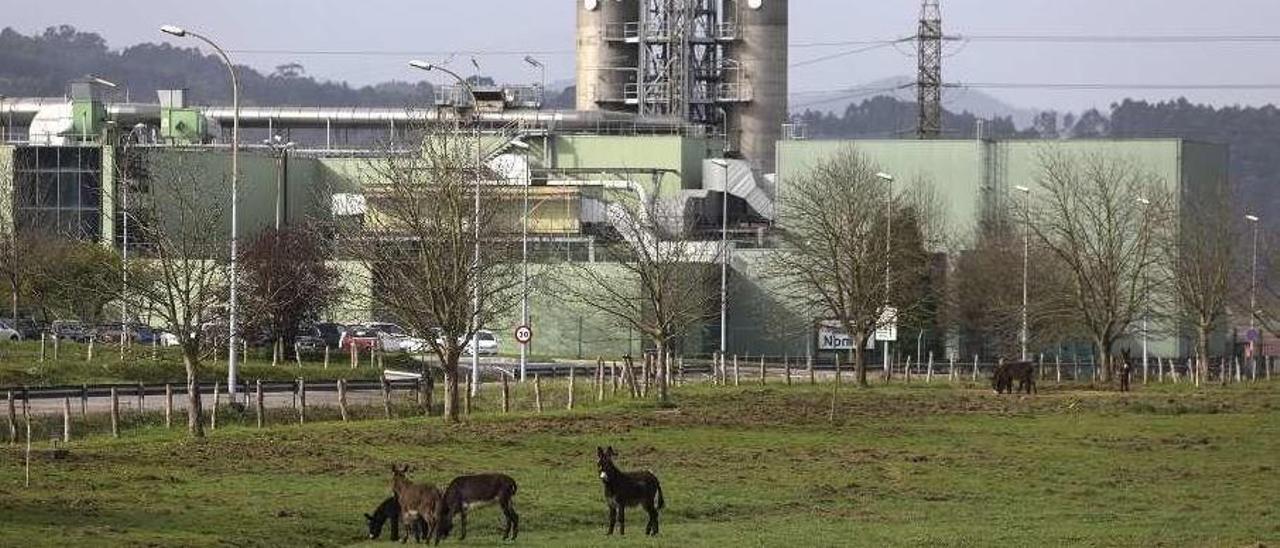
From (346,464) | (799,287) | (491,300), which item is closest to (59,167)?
(799,287)

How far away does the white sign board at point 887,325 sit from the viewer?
80.9m

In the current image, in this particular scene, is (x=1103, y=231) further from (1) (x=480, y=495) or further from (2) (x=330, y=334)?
(1) (x=480, y=495)

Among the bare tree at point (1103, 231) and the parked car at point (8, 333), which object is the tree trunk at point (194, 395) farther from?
the bare tree at point (1103, 231)

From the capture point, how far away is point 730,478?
42344 mm

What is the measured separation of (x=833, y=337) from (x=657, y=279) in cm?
2931

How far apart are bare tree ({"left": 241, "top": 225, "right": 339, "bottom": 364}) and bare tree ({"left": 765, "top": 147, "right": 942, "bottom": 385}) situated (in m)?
16.8

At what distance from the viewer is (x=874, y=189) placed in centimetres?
9488

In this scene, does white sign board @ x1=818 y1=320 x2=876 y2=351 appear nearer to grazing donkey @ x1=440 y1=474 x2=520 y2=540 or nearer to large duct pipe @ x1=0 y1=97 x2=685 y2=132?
large duct pipe @ x1=0 y1=97 x2=685 y2=132

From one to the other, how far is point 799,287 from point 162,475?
53.4 m

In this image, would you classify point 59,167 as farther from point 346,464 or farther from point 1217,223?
point 346,464

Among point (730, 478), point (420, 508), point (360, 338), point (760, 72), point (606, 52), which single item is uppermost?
point (606, 52)

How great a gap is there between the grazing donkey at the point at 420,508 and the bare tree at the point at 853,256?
48496 millimetres

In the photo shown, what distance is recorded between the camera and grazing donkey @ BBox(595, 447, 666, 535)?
3303cm

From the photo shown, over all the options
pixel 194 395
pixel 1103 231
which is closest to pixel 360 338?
pixel 1103 231
